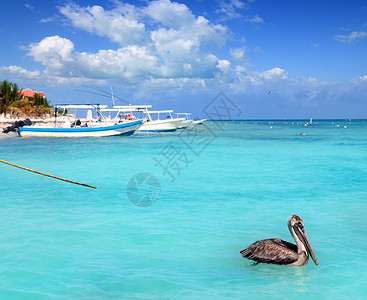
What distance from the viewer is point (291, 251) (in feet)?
17.3

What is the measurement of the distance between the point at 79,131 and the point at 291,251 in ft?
106

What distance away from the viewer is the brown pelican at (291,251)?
205 inches

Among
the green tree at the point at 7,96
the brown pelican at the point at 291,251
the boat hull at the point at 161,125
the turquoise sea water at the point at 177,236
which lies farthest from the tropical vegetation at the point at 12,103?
the brown pelican at the point at 291,251

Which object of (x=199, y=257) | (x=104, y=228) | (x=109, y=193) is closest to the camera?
(x=199, y=257)

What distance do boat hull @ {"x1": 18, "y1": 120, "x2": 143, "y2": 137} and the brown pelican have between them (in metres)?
31.6

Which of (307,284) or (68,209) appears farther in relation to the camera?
(68,209)

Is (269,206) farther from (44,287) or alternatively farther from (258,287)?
(44,287)

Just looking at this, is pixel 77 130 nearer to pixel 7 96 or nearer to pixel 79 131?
pixel 79 131

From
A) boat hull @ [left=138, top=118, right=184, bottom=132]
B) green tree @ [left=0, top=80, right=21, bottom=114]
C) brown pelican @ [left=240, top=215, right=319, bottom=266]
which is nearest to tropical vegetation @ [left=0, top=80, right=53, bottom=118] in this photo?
green tree @ [left=0, top=80, right=21, bottom=114]

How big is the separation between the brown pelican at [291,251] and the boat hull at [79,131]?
31.6 metres

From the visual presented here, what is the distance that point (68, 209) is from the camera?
9023 mm

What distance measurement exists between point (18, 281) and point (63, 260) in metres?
0.79

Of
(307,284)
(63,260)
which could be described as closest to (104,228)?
(63,260)

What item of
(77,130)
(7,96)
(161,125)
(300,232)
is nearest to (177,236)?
(300,232)
